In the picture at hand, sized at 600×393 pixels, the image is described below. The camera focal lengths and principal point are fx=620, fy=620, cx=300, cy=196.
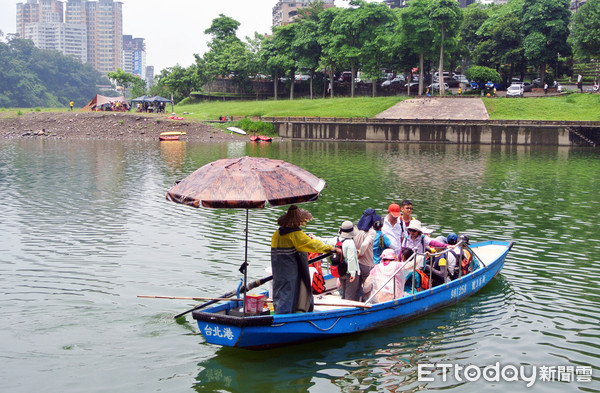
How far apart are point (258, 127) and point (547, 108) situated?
3406 cm

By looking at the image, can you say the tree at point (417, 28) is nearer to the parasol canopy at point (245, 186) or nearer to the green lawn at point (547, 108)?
the green lawn at point (547, 108)

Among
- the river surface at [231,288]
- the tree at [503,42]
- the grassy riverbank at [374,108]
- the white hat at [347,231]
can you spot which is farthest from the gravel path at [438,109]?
the white hat at [347,231]

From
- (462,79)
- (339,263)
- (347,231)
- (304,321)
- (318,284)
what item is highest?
(462,79)

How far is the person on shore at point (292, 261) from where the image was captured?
11.5 metres

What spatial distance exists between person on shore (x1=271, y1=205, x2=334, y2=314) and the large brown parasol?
0.43m

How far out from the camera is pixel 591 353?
12719 mm

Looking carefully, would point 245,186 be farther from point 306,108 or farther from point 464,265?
point 306,108

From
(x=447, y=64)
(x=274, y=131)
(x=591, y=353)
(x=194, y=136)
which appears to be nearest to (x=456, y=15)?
(x=447, y=64)

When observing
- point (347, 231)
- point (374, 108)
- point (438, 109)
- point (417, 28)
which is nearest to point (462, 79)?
point (417, 28)

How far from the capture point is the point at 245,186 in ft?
36.6

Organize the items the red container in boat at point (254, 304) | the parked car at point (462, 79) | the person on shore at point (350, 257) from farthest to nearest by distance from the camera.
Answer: the parked car at point (462, 79)
the person on shore at point (350, 257)
the red container in boat at point (254, 304)

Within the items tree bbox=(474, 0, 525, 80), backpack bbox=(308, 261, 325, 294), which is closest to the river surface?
backpack bbox=(308, 261, 325, 294)

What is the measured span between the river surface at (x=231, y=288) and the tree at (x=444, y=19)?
45843 mm

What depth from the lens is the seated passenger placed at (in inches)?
526
